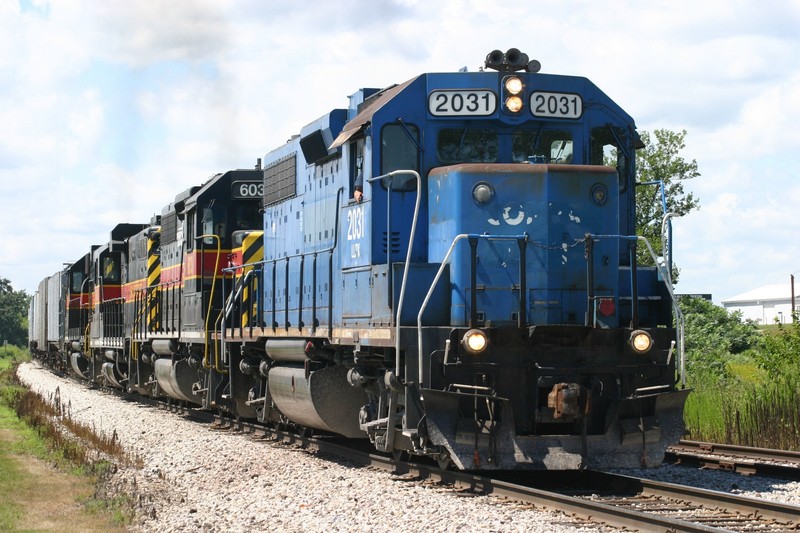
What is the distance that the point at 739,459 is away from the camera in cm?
1133

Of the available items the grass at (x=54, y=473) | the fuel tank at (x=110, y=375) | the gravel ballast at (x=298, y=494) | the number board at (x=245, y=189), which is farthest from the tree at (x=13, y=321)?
the gravel ballast at (x=298, y=494)

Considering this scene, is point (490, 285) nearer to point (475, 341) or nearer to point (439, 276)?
point (439, 276)

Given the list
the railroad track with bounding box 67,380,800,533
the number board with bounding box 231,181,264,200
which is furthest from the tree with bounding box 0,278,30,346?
the railroad track with bounding box 67,380,800,533

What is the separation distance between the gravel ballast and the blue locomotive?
0.51 m

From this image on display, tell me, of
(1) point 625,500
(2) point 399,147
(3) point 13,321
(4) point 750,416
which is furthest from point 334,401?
(3) point 13,321

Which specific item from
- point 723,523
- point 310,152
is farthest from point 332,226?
point 723,523

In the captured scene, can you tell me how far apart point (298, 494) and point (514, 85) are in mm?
4150

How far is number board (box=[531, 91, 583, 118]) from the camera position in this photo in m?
9.83

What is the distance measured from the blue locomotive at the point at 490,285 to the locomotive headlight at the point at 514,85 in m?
0.02

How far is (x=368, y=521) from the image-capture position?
Answer: 800 cm

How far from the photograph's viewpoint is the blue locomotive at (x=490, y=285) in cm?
898

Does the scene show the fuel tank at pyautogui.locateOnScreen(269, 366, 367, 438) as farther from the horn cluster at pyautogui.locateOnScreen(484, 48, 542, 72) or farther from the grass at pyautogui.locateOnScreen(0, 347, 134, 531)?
the horn cluster at pyautogui.locateOnScreen(484, 48, 542, 72)

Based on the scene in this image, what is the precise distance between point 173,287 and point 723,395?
32.3ft

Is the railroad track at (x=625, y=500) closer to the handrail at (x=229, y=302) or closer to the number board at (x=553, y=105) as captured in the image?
the number board at (x=553, y=105)
